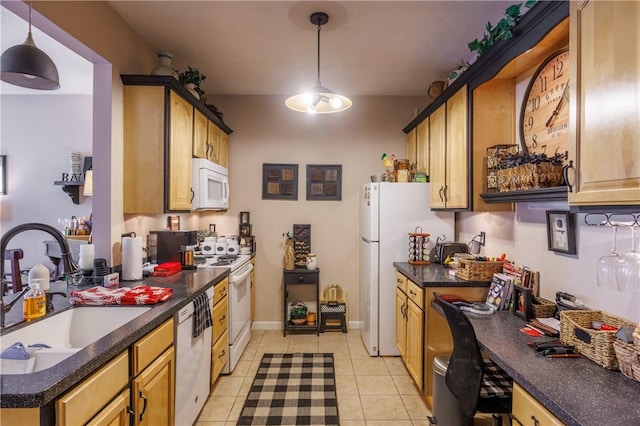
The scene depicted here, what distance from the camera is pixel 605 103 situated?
3.95 feet

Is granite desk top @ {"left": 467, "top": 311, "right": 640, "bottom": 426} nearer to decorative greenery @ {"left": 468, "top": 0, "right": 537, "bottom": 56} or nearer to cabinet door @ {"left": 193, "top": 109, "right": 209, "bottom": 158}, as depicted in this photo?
decorative greenery @ {"left": 468, "top": 0, "right": 537, "bottom": 56}

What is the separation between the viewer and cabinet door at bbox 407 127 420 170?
3770 millimetres

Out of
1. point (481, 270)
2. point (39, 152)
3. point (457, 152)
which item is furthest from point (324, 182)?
point (39, 152)

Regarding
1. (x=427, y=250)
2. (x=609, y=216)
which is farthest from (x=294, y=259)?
(x=609, y=216)

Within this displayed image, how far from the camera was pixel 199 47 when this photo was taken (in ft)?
9.41

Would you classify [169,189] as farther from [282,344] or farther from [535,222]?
[535,222]

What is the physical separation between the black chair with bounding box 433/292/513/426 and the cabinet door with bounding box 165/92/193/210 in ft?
6.82

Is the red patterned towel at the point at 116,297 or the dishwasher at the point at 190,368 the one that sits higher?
the red patterned towel at the point at 116,297

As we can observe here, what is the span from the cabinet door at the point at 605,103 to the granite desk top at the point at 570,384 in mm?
636

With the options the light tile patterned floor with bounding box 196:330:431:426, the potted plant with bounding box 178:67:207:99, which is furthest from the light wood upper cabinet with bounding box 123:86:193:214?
the light tile patterned floor with bounding box 196:330:431:426

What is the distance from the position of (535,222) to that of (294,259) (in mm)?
2550

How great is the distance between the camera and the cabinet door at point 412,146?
3.77 m

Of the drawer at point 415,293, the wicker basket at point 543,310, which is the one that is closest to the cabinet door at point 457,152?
the drawer at point 415,293

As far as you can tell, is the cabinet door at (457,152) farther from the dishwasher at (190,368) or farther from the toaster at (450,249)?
the dishwasher at (190,368)
